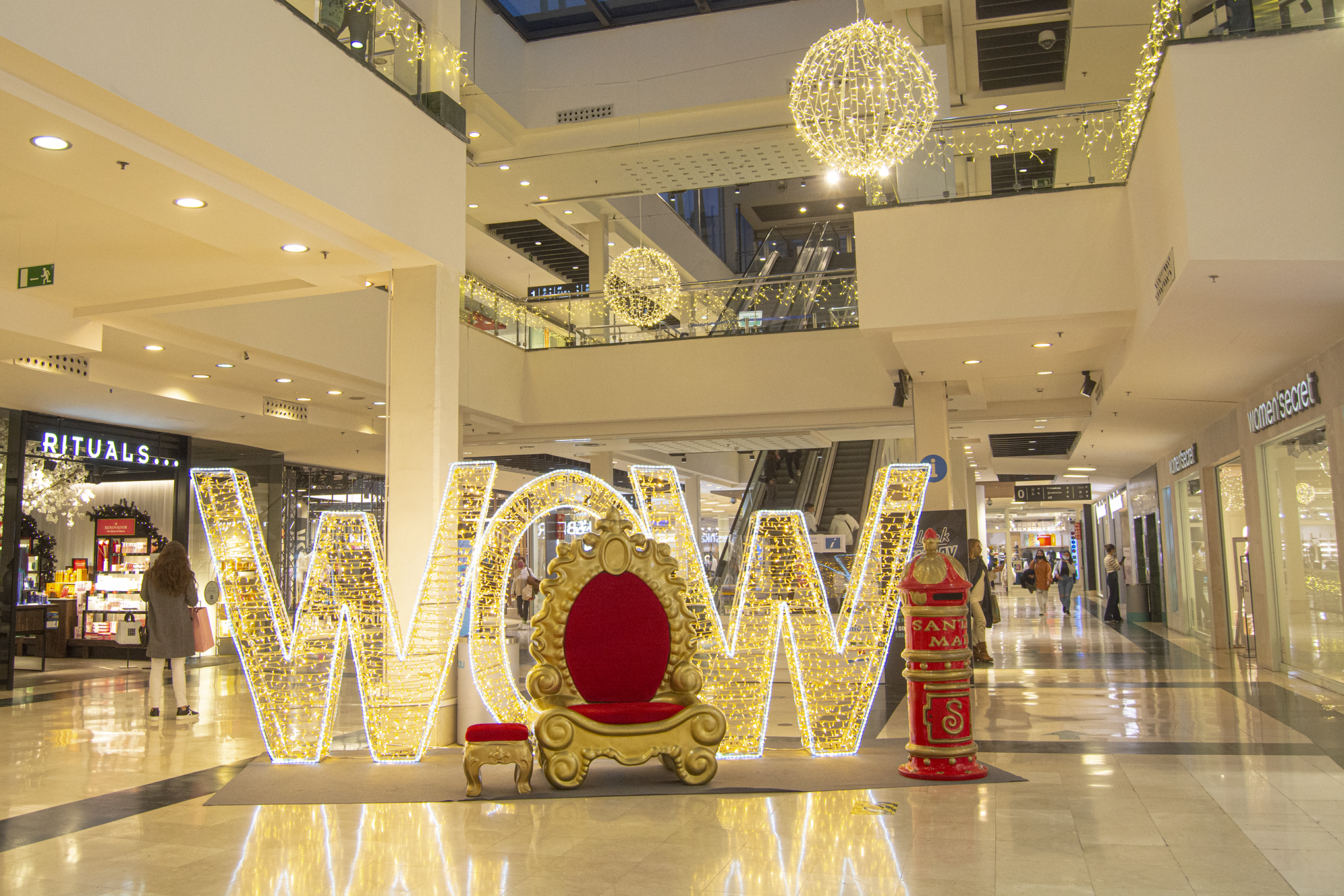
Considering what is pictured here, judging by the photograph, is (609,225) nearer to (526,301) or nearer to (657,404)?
(526,301)

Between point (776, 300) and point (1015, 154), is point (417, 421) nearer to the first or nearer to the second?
point (1015, 154)

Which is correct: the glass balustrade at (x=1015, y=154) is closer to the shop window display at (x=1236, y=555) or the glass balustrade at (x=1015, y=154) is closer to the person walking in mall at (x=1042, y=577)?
the shop window display at (x=1236, y=555)


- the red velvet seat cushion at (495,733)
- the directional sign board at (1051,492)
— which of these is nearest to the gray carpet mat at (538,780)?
the red velvet seat cushion at (495,733)

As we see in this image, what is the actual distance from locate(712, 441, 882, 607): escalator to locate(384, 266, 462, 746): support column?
1222 centimetres

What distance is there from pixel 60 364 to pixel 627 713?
7.46 m

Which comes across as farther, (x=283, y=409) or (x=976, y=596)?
(x=283, y=409)

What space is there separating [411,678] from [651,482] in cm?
202

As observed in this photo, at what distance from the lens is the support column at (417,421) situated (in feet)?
25.5

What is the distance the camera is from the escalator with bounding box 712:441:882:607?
20.7 m

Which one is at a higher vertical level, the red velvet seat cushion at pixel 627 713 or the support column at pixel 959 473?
the support column at pixel 959 473

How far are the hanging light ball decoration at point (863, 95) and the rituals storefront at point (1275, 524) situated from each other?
447 centimetres

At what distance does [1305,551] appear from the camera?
10.3m

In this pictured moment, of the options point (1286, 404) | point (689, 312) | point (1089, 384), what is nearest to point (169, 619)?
point (689, 312)

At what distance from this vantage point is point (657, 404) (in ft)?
51.5
